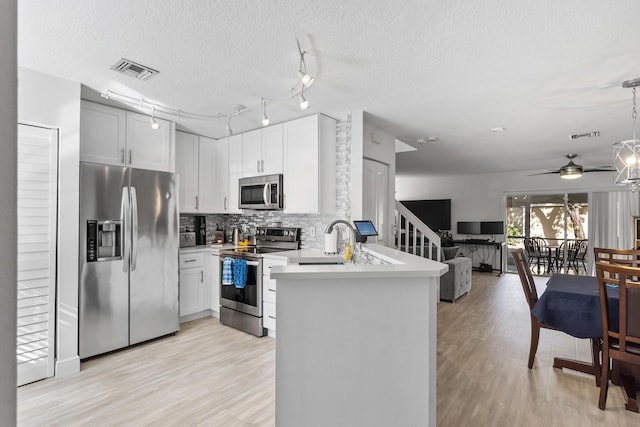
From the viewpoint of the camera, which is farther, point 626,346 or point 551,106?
point 551,106

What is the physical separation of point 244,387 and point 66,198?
219cm

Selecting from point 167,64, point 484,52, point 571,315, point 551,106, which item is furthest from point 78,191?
point 551,106

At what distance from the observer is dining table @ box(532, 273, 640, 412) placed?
2.41 metres

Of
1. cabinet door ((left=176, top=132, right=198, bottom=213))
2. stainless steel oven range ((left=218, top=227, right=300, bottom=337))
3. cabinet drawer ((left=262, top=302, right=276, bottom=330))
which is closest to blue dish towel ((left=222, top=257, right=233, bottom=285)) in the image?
stainless steel oven range ((left=218, top=227, right=300, bottom=337))

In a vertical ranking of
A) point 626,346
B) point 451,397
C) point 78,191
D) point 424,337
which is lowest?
point 451,397

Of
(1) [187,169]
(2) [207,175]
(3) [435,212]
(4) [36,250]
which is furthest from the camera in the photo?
(3) [435,212]

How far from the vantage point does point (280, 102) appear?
3176 mm

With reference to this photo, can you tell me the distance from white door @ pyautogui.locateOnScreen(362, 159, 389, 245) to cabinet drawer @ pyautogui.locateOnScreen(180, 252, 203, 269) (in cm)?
218

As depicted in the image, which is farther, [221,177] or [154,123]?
[221,177]

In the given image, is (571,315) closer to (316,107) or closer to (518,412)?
(518,412)

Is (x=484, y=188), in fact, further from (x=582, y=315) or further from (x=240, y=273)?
(x=240, y=273)

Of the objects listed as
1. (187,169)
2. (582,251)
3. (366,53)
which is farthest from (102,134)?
(582,251)

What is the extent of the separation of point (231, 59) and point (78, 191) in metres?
1.83

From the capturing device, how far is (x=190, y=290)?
13.4 ft
